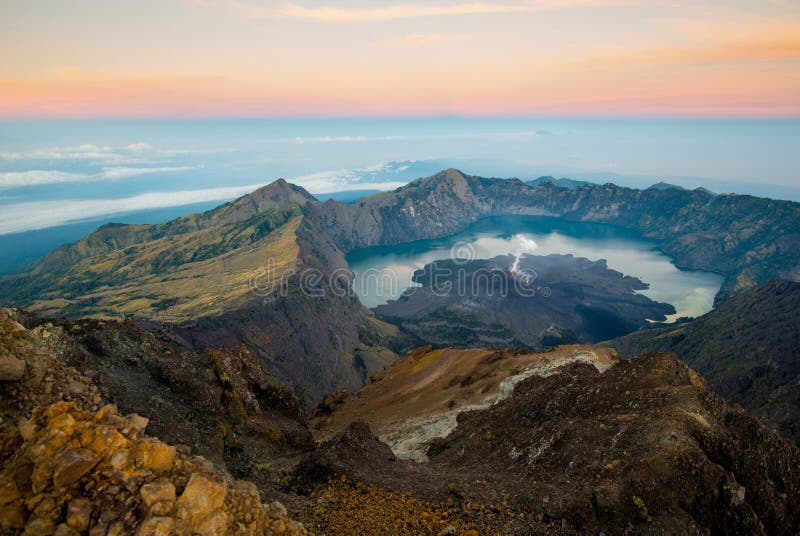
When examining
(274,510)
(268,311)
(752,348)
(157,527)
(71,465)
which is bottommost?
(752,348)

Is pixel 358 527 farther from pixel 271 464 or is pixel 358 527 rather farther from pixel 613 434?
pixel 613 434

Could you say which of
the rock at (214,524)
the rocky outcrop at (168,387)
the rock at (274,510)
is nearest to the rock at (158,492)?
the rock at (214,524)

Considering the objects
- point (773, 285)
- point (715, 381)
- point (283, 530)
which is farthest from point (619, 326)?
point (283, 530)

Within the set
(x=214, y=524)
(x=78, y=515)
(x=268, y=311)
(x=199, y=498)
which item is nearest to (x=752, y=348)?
(x=214, y=524)

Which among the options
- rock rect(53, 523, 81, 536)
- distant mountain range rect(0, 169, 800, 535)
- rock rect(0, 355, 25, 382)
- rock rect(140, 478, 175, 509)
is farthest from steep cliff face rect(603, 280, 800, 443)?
rock rect(0, 355, 25, 382)

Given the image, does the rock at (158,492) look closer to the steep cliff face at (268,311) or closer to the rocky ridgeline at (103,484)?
the rocky ridgeline at (103,484)

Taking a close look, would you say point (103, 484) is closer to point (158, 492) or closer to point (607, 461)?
point (158, 492)
